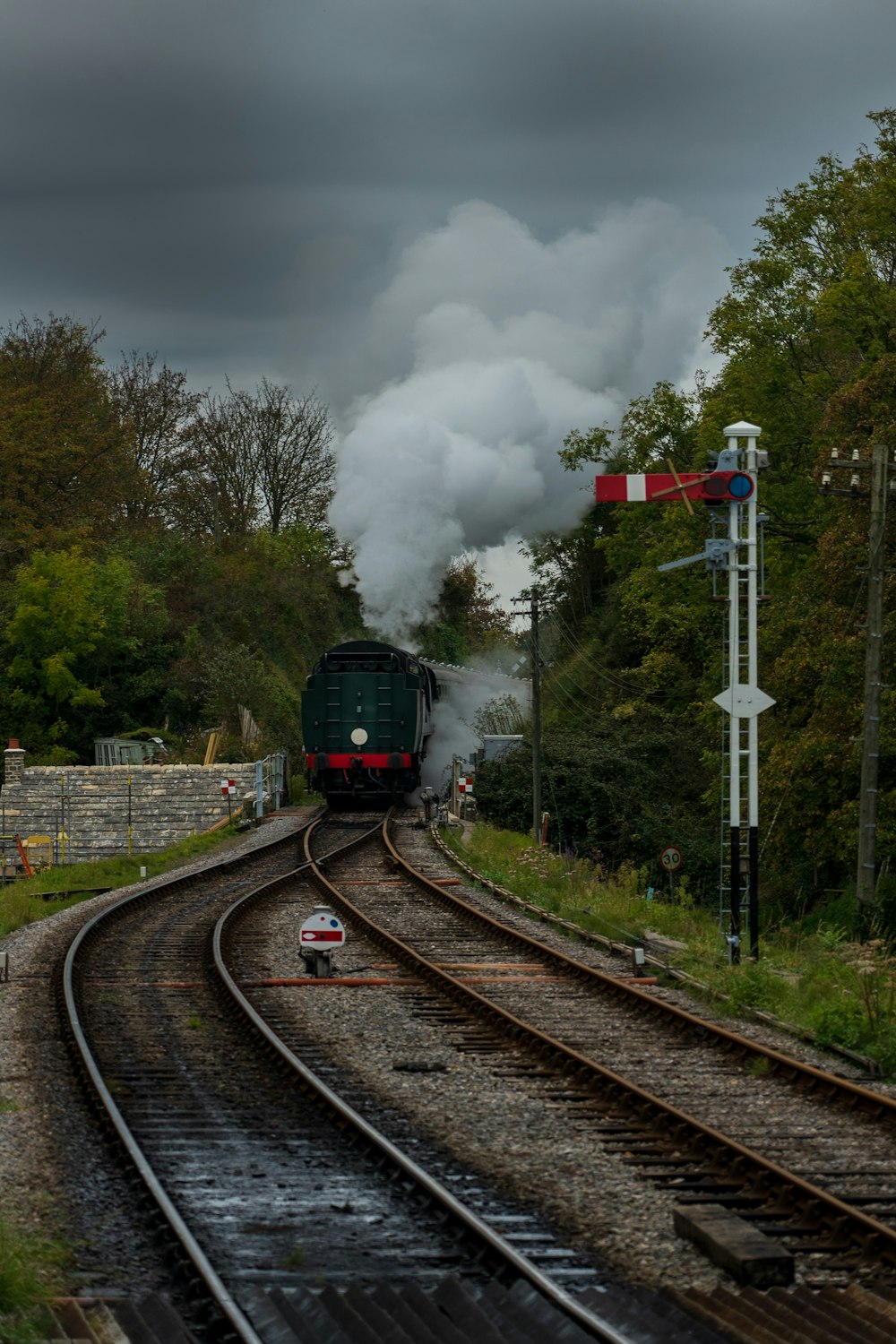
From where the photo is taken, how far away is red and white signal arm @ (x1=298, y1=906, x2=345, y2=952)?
15.6 metres

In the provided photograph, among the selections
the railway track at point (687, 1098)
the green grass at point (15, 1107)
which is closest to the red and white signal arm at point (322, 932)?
the railway track at point (687, 1098)

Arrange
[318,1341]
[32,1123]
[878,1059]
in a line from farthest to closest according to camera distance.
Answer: [878,1059] → [32,1123] → [318,1341]

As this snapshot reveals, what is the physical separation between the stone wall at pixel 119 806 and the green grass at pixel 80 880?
535 cm

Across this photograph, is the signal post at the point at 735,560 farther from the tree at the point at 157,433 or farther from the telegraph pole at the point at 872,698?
the tree at the point at 157,433

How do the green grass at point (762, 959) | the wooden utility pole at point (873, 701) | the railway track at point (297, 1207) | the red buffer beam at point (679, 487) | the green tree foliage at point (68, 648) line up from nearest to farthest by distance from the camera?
the railway track at point (297, 1207) → the green grass at point (762, 959) → the red buffer beam at point (679, 487) → the wooden utility pole at point (873, 701) → the green tree foliage at point (68, 648)

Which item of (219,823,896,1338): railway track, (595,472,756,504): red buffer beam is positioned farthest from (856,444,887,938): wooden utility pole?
(595,472,756,504): red buffer beam

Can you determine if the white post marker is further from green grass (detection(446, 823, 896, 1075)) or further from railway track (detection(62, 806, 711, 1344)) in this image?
green grass (detection(446, 823, 896, 1075))

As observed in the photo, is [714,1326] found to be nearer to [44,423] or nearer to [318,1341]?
[318,1341]

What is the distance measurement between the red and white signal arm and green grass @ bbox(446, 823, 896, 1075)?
3.56 m

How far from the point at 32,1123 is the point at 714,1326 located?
5.13m

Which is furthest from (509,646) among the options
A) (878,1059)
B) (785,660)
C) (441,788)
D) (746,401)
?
(878,1059)

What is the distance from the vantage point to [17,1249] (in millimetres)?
6977

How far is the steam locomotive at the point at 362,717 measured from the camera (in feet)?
125

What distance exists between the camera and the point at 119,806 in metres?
→ 41.3
